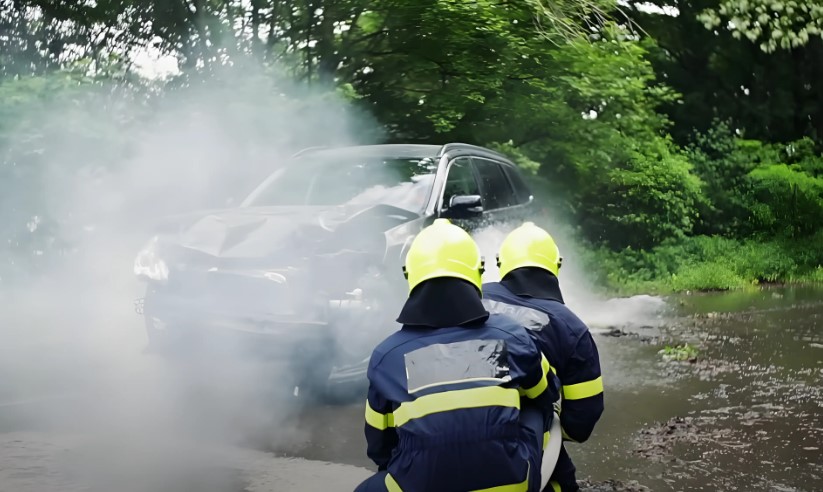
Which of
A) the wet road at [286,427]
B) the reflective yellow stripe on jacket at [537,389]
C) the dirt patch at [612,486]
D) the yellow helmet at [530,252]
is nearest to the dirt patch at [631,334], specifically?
the wet road at [286,427]

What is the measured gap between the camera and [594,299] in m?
13.6

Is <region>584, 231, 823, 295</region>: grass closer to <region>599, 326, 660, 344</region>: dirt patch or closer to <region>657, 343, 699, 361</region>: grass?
<region>599, 326, 660, 344</region>: dirt patch

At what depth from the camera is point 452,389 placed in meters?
2.59

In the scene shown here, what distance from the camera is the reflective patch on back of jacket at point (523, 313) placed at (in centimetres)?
332

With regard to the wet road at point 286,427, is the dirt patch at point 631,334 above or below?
below

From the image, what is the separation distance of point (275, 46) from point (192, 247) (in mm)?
6229

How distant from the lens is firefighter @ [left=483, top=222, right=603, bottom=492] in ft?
11.0

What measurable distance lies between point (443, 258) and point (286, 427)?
3173mm

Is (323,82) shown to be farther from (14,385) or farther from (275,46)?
(14,385)

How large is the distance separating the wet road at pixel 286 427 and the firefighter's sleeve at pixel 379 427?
171 cm

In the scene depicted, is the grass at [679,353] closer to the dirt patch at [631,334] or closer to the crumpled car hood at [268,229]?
the dirt patch at [631,334]

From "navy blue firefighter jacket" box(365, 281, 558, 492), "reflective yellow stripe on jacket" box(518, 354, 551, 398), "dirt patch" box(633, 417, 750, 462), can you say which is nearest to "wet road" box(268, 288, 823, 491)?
"dirt patch" box(633, 417, 750, 462)

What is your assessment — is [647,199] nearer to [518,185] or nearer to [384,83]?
[384,83]

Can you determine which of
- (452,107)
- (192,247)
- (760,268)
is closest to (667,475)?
(192,247)
